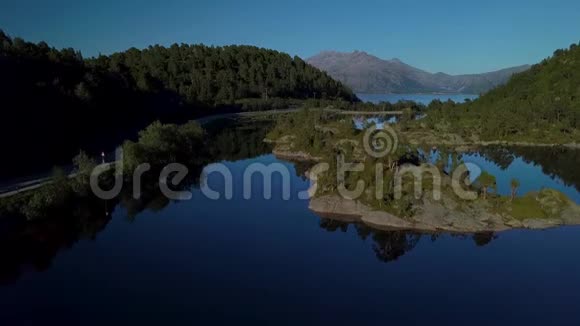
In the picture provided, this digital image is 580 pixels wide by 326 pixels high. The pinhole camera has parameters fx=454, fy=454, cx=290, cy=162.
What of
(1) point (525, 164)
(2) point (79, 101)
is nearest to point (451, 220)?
(1) point (525, 164)

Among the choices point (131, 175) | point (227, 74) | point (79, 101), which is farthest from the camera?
point (227, 74)

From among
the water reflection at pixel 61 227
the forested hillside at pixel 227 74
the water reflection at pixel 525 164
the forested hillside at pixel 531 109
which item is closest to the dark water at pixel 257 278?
the water reflection at pixel 61 227

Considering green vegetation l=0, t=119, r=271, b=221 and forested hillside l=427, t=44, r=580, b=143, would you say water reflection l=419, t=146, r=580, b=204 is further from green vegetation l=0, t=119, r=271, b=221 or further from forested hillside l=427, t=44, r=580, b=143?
green vegetation l=0, t=119, r=271, b=221

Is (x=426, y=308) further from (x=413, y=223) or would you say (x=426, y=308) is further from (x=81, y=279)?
(x=81, y=279)

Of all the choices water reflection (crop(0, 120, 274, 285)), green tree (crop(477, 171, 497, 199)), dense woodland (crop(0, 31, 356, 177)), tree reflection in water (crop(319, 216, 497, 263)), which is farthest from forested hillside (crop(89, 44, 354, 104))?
green tree (crop(477, 171, 497, 199))

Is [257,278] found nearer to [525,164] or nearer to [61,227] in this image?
[61,227]

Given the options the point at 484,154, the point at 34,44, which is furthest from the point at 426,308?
A: the point at 34,44
